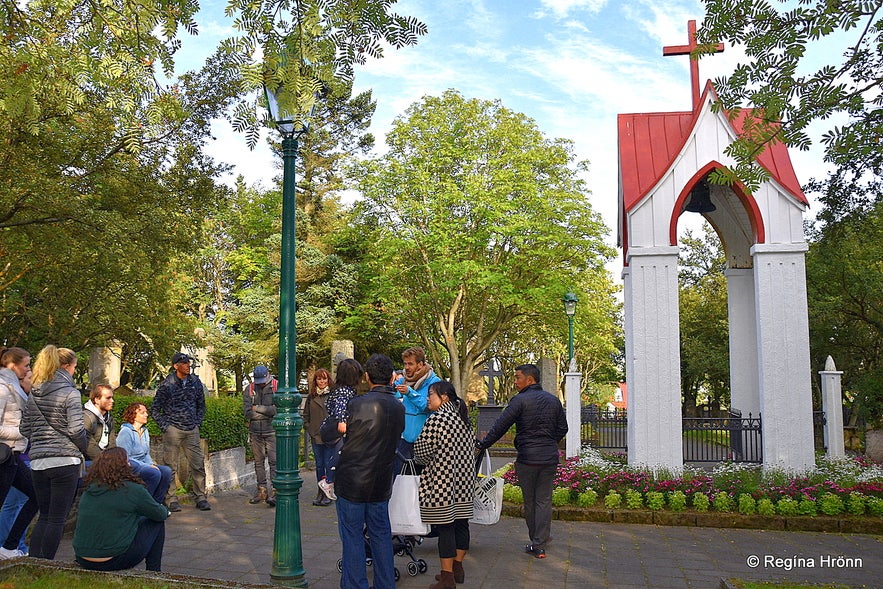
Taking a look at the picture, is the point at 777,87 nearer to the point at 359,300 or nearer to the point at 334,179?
the point at 359,300

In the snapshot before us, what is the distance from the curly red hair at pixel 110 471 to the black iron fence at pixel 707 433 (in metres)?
8.77

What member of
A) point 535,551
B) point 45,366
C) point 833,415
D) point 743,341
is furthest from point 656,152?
point 45,366

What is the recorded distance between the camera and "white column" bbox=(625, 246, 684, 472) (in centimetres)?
1080

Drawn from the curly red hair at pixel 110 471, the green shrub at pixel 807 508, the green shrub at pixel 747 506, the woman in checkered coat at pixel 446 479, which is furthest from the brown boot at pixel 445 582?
the green shrub at pixel 807 508

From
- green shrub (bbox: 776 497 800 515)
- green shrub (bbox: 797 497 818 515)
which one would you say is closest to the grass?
green shrub (bbox: 776 497 800 515)

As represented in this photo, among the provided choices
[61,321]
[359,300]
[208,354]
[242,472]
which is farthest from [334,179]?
[242,472]

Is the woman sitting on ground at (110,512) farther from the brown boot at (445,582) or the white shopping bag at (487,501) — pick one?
the white shopping bag at (487,501)

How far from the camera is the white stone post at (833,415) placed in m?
12.8

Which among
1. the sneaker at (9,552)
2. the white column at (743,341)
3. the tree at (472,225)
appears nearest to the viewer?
the sneaker at (9,552)

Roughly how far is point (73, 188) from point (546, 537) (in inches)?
489

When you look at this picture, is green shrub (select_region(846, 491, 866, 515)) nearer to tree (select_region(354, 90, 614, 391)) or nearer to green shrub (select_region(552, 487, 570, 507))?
green shrub (select_region(552, 487, 570, 507))

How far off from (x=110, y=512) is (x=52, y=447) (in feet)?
4.43

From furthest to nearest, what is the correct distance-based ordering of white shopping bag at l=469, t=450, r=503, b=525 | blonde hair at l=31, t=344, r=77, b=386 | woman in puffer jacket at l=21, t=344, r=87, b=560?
white shopping bag at l=469, t=450, r=503, b=525, blonde hair at l=31, t=344, r=77, b=386, woman in puffer jacket at l=21, t=344, r=87, b=560

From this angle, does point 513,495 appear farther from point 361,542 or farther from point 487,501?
point 361,542
